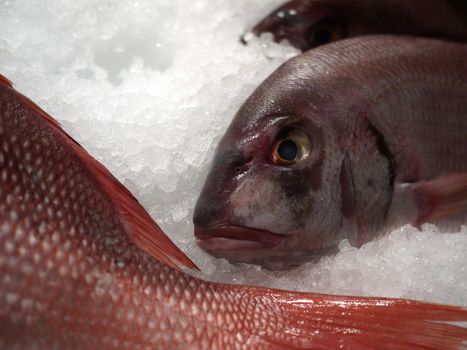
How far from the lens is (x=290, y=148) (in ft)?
3.80

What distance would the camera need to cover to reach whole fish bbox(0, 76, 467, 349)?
0.79m

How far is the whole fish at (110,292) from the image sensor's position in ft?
2.58

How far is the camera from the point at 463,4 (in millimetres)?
1597

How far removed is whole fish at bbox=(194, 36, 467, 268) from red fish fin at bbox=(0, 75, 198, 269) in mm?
210

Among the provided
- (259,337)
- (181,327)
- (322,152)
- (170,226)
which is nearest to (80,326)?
(181,327)

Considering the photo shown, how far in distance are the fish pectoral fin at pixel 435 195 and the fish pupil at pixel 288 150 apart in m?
0.25

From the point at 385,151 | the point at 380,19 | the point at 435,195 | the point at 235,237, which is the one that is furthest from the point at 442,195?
Result: the point at 380,19

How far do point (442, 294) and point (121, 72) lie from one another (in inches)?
39.7

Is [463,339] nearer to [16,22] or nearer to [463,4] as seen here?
[463,4]

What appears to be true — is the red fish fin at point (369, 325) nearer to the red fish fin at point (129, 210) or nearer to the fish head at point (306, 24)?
the red fish fin at point (129, 210)

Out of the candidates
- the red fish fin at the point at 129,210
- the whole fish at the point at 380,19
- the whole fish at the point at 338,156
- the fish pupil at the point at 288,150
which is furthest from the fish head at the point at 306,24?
the red fish fin at the point at 129,210

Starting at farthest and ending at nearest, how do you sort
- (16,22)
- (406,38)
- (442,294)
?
(16,22) < (406,38) < (442,294)

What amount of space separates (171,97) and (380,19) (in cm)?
62

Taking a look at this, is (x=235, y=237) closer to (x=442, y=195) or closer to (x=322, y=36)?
(x=442, y=195)
